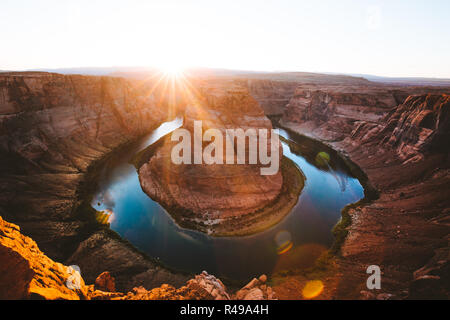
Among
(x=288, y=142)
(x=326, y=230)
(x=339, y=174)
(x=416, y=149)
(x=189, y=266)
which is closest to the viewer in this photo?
(x=189, y=266)

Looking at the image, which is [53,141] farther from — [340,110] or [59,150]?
[340,110]

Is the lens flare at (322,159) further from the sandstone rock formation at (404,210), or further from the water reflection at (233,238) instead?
the water reflection at (233,238)

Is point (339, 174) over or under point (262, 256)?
over

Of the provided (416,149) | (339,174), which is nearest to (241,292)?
(339,174)

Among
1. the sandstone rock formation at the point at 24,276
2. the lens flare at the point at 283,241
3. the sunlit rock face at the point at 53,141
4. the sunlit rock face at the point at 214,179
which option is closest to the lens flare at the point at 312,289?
the lens flare at the point at 283,241
